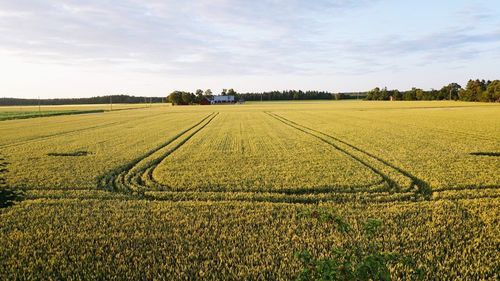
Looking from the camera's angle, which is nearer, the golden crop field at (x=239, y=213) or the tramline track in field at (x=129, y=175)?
the golden crop field at (x=239, y=213)

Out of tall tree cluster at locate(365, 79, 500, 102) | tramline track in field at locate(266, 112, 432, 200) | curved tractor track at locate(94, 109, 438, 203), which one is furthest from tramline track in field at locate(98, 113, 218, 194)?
tall tree cluster at locate(365, 79, 500, 102)

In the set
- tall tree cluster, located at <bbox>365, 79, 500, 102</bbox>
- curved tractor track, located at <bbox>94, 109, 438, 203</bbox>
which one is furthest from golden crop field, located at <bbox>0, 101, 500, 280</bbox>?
tall tree cluster, located at <bbox>365, 79, 500, 102</bbox>

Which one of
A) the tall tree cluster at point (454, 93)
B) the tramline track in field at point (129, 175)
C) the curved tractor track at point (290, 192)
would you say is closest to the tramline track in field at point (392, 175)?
the curved tractor track at point (290, 192)

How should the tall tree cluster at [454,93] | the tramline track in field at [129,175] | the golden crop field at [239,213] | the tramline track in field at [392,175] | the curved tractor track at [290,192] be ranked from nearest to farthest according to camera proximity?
the golden crop field at [239,213], the curved tractor track at [290,192], the tramline track in field at [392,175], the tramline track in field at [129,175], the tall tree cluster at [454,93]

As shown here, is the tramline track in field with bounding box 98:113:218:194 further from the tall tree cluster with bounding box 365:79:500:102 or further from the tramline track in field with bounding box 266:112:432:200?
the tall tree cluster with bounding box 365:79:500:102

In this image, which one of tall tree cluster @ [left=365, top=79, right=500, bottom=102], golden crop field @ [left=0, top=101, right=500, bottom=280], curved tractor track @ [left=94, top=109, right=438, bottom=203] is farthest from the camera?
tall tree cluster @ [left=365, top=79, right=500, bottom=102]

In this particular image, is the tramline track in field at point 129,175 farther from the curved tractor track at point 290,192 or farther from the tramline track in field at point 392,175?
the tramline track in field at point 392,175

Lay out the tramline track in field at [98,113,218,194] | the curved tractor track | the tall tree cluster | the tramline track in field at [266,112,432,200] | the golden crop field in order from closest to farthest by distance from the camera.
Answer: the golden crop field, the curved tractor track, the tramline track in field at [266,112,432,200], the tramline track in field at [98,113,218,194], the tall tree cluster

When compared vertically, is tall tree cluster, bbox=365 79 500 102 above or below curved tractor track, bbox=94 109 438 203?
above

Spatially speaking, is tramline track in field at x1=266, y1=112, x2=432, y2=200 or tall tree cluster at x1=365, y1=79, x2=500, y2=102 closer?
tramline track in field at x1=266, y1=112, x2=432, y2=200

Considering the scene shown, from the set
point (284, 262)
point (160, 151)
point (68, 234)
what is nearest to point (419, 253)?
point (284, 262)

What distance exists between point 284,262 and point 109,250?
388cm

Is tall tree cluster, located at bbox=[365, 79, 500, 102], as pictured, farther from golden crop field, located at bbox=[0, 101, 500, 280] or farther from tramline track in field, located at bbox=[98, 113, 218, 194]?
tramline track in field, located at bbox=[98, 113, 218, 194]

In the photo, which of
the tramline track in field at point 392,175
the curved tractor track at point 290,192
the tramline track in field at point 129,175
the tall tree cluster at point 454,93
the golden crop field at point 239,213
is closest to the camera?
the golden crop field at point 239,213
